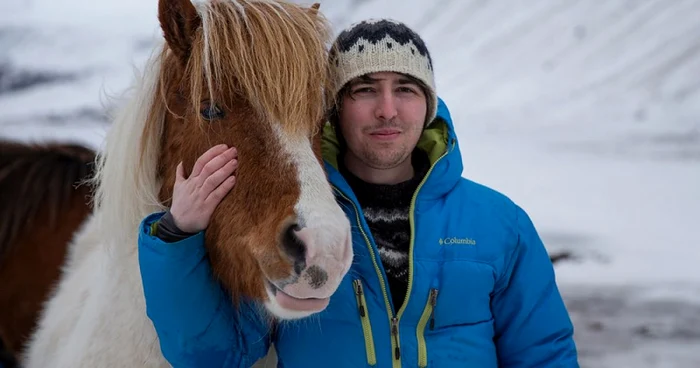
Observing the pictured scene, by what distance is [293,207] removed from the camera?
1579 millimetres

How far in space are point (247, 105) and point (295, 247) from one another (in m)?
0.45

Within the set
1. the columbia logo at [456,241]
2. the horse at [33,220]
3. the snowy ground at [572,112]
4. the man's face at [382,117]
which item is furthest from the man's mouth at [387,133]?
the horse at [33,220]

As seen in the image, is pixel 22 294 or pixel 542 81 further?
pixel 542 81

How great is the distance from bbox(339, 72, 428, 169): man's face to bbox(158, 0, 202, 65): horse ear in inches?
20.7

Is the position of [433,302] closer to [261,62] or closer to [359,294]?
[359,294]

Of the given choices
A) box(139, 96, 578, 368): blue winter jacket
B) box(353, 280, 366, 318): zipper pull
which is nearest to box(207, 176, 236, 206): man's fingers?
box(139, 96, 578, 368): blue winter jacket

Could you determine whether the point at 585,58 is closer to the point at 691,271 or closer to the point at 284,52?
the point at 691,271

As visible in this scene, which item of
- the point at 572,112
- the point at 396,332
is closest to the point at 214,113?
the point at 396,332

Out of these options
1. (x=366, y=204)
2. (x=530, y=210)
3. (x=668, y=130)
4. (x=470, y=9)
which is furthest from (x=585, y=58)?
(x=366, y=204)

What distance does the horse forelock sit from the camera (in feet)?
5.76

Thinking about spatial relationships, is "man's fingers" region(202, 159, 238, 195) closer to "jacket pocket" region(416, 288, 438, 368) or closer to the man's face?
the man's face

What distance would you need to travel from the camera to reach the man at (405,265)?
196 centimetres

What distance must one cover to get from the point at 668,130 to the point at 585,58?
483 centimetres

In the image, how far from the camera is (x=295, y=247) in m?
1.55
